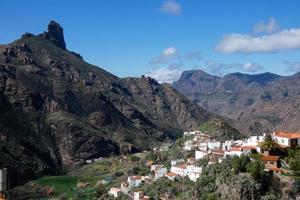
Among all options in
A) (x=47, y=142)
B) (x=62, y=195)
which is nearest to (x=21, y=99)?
(x=47, y=142)

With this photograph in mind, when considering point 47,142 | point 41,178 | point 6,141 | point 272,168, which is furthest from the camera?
point 47,142

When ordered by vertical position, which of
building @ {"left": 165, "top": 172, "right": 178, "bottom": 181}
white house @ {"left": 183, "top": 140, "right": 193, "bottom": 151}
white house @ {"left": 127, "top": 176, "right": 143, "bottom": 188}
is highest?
white house @ {"left": 183, "top": 140, "right": 193, "bottom": 151}

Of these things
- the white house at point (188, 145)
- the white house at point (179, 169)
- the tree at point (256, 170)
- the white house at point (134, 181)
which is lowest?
the white house at point (134, 181)

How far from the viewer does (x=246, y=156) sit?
206 feet

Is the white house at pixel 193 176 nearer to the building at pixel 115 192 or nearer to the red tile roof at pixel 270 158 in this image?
the red tile roof at pixel 270 158

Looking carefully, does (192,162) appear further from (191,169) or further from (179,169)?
(191,169)

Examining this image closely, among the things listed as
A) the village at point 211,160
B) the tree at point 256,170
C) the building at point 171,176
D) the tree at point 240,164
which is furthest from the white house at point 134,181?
the tree at point 256,170

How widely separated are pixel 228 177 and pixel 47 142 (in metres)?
147

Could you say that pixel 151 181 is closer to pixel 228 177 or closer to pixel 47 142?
pixel 228 177

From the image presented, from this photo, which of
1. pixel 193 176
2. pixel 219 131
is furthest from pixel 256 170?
pixel 219 131

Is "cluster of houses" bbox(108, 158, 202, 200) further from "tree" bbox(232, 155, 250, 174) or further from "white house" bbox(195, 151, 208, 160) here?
"tree" bbox(232, 155, 250, 174)

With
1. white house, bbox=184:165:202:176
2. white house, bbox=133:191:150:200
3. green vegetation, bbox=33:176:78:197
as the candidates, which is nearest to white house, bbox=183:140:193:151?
white house, bbox=184:165:202:176

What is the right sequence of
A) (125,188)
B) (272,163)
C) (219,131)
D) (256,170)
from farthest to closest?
1. (219,131)
2. (125,188)
3. (272,163)
4. (256,170)

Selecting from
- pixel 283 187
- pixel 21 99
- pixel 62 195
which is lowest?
pixel 62 195
